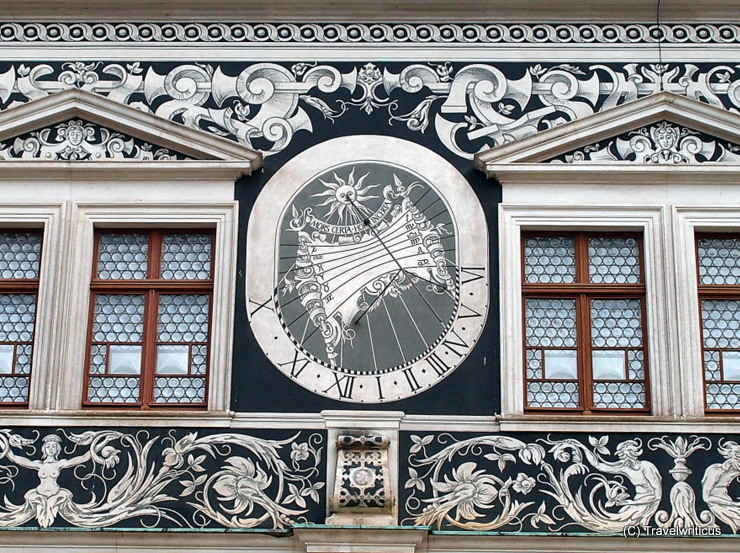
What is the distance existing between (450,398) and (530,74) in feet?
9.76

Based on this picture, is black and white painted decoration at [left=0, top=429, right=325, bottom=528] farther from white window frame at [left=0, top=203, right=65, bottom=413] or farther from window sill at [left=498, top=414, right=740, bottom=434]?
window sill at [left=498, top=414, right=740, bottom=434]

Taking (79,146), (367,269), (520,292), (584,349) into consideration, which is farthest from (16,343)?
(584,349)

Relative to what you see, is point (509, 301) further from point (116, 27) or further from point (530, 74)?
point (116, 27)

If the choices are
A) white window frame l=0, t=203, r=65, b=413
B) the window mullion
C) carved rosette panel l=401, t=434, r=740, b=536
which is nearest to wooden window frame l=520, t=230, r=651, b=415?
the window mullion

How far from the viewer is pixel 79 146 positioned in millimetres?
13539

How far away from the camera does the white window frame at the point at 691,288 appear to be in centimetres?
1277

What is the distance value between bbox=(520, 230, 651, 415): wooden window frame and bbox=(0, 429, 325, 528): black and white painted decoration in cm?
203

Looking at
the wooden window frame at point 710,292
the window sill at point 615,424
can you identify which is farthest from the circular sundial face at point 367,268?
the wooden window frame at point 710,292

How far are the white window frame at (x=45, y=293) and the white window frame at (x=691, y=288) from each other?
16.7 ft

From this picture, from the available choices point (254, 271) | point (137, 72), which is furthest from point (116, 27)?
point (254, 271)

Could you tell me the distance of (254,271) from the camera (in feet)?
43.2

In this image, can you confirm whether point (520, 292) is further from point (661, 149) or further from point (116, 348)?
point (116, 348)

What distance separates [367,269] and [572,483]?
A: 7.97 feet

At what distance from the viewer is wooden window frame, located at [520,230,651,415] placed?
42.1 feet
